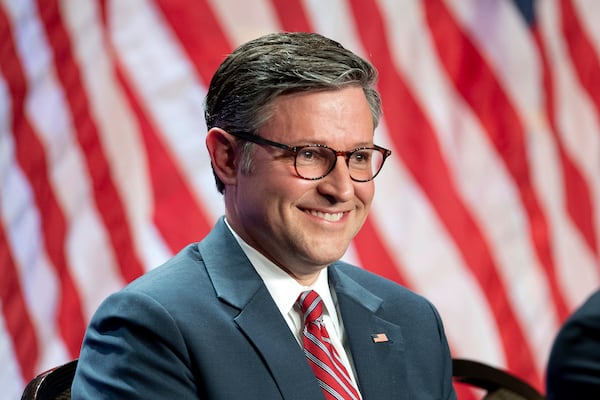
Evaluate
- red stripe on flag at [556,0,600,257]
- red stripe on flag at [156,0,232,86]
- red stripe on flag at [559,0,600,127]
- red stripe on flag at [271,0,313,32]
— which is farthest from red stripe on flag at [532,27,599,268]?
red stripe on flag at [156,0,232,86]

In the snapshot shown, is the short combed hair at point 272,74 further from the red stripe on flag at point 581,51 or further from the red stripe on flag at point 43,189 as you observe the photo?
the red stripe on flag at point 581,51

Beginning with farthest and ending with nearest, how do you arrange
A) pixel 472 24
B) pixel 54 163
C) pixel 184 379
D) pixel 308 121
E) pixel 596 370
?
pixel 472 24
pixel 54 163
pixel 308 121
pixel 184 379
pixel 596 370

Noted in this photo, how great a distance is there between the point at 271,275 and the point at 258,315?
12 cm

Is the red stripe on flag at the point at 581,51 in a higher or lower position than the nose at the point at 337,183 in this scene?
lower

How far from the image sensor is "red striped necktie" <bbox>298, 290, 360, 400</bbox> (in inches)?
83.5

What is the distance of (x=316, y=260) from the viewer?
2.16 metres

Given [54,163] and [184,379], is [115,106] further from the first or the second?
[184,379]

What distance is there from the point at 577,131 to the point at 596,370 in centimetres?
355

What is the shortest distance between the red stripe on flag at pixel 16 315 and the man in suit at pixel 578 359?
8.22 feet

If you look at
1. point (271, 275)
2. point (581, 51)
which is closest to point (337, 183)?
point (271, 275)

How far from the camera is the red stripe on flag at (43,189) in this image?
3361 mm

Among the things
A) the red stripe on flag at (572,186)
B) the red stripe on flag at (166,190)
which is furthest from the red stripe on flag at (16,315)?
the red stripe on flag at (572,186)

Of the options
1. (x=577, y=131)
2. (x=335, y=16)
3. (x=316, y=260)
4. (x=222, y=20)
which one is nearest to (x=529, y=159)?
(x=577, y=131)

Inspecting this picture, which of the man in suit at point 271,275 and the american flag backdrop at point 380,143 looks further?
the american flag backdrop at point 380,143
